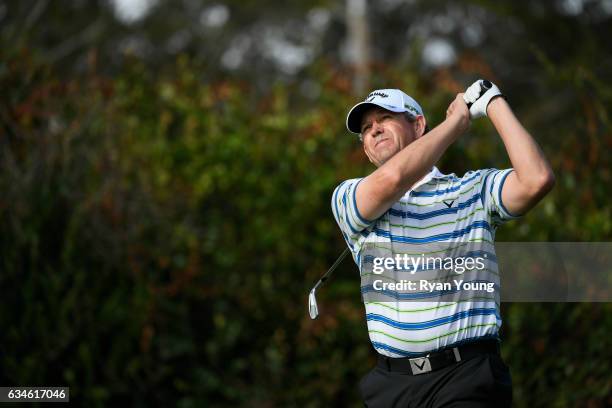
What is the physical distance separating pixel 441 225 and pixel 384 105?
21.7 inches

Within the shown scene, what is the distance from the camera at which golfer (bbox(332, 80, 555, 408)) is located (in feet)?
9.96

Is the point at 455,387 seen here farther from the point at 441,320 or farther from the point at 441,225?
the point at 441,225

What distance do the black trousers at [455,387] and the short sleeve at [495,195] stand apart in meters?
0.54

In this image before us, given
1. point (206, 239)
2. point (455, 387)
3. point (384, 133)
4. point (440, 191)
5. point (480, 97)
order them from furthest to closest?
1. point (206, 239)
2. point (384, 133)
3. point (440, 191)
4. point (480, 97)
5. point (455, 387)

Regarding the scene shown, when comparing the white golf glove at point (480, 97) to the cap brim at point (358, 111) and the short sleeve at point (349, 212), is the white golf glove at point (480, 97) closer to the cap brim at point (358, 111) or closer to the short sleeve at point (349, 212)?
the cap brim at point (358, 111)

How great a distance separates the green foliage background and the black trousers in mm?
2649

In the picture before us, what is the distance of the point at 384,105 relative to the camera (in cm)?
334

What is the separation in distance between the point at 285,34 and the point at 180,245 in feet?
43.5

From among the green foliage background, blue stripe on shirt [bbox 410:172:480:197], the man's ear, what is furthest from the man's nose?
the green foliage background

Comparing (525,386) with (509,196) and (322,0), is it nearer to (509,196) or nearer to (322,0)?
(509,196)

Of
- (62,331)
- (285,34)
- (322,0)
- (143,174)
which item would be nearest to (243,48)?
(285,34)

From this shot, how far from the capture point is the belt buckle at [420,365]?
3.13 m
